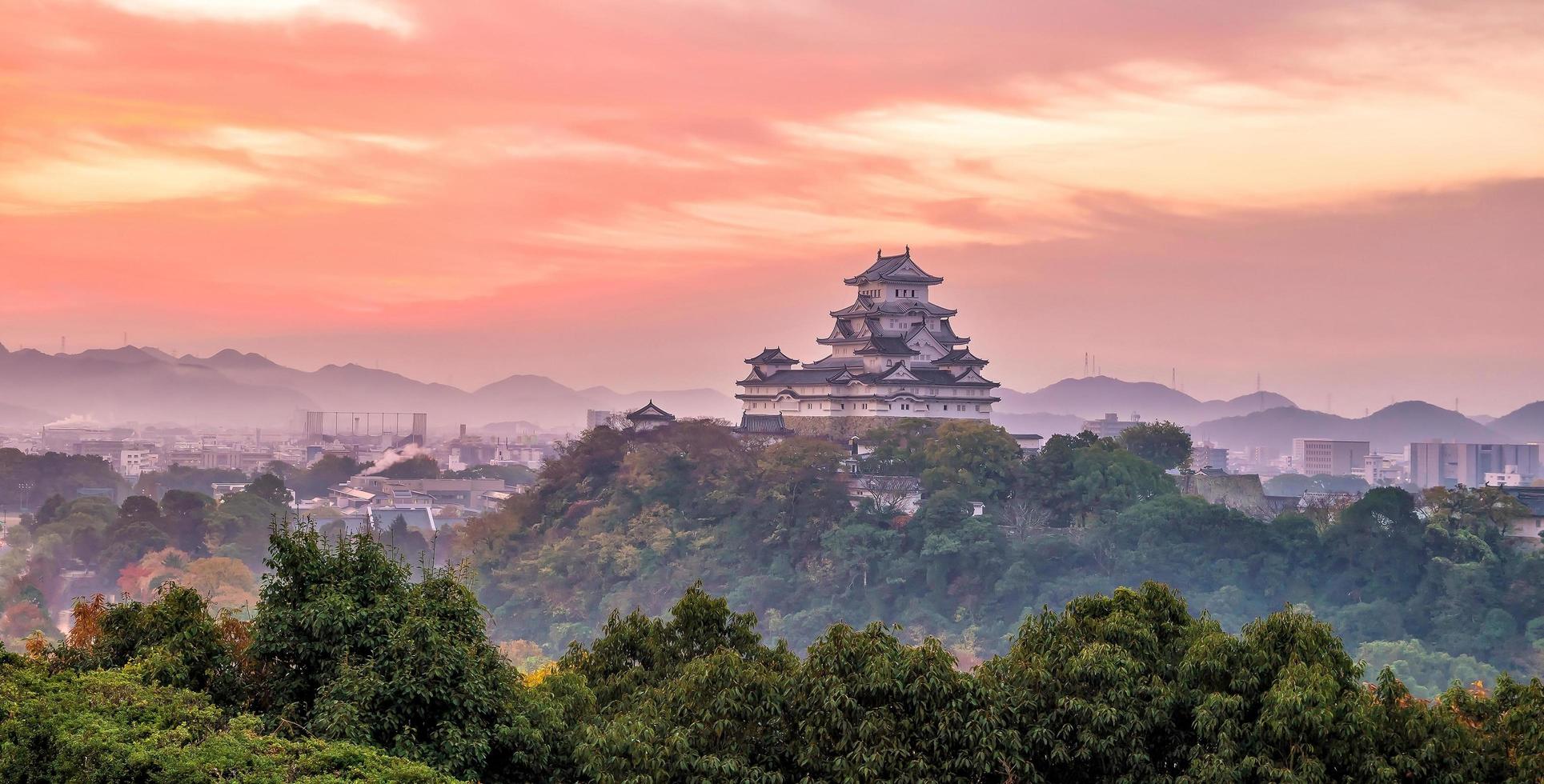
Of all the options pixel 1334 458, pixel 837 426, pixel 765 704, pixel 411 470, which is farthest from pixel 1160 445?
pixel 1334 458

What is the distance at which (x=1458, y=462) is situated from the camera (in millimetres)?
138000

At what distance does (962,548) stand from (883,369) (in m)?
7.65

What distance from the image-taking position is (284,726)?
12.1 m

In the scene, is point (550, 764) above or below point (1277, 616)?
below

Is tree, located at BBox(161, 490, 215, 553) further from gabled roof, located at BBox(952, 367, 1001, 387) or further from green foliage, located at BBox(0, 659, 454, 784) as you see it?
green foliage, located at BBox(0, 659, 454, 784)

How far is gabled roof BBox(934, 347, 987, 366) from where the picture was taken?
58.5m

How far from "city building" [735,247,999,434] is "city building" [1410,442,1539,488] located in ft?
297

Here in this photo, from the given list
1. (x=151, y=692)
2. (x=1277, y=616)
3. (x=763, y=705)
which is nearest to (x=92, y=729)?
(x=151, y=692)

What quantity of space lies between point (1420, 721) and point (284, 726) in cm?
857

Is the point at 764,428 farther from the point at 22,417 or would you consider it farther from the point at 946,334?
the point at 22,417

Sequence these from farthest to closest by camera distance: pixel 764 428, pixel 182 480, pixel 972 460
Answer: pixel 182 480
pixel 764 428
pixel 972 460

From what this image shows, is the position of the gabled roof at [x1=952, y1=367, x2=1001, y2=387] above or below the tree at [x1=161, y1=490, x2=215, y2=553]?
above

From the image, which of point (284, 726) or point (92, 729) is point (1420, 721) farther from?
point (92, 729)

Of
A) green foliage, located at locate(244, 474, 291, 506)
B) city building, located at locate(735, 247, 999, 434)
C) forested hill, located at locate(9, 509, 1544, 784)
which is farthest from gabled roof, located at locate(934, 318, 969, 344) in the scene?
forested hill, located at locate(9, 509, 1544, 784)
